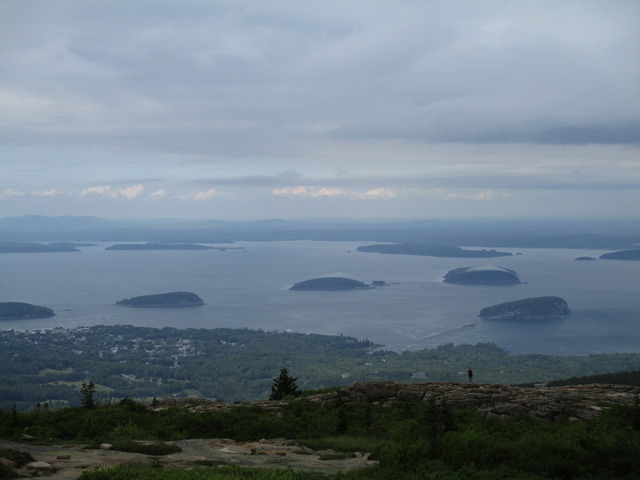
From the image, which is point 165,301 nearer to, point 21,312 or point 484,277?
point 21,312

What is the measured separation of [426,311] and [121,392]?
87.6 meters

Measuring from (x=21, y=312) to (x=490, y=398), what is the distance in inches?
4867

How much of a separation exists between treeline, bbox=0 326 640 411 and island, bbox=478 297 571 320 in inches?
1452

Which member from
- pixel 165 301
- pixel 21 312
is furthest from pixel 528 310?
pixel 21 312

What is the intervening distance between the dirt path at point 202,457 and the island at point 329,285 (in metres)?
162

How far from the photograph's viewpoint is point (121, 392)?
62625 millimetres

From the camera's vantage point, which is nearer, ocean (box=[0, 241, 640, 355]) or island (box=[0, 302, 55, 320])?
ocean (box=[0, 241, 640, 355])

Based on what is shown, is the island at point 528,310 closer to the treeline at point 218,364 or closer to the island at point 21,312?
the treeline at point 218,364

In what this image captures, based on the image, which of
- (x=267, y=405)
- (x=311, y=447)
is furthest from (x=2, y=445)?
(x=267, y=405)

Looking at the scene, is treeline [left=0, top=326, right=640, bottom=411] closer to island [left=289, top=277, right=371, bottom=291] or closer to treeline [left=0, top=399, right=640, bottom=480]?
treeline [left=0, top=399, right=640, bottom=480]

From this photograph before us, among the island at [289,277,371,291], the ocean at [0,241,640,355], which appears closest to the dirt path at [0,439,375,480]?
the ocean at [0,241,640,355]

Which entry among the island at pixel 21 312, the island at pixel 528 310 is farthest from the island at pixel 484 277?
the island at pixel 21 312

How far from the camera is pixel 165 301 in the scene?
14712 cm

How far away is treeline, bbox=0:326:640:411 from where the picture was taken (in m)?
64.1
